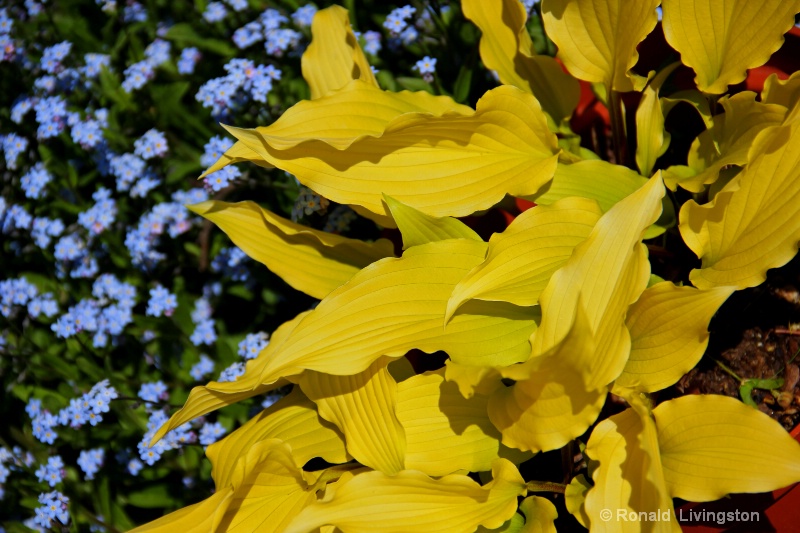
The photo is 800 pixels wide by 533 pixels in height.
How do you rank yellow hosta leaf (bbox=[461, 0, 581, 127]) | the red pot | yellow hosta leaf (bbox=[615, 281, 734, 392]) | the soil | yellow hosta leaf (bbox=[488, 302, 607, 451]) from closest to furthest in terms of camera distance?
1. yellow hosta leaf (bbox=[488, 302, 607, 451])
2. yellow hosta leaf (bbox=[615, 281, 734, 392])
3. the red pot
4. the soil
5. yellow hosta leaf (bbox=[461, 0, 581, 127])

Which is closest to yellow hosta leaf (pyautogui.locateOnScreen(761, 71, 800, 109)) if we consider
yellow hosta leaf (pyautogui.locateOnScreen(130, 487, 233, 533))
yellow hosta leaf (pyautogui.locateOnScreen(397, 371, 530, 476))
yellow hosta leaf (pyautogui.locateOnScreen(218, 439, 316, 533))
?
yellow hosta leaf (pyautogui.locateOnScreen(397, 371, 530, 476))

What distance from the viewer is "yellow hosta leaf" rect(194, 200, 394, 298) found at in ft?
4.09

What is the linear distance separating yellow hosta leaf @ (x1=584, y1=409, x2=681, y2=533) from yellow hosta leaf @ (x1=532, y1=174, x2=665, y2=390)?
0.30ft

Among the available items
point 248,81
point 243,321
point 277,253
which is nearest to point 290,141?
point 277,253

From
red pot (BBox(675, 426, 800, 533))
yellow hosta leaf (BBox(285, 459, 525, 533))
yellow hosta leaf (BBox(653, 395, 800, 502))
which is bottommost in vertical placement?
red pot (BBox(675, 426, 800, 533))

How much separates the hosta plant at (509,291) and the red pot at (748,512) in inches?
5.1

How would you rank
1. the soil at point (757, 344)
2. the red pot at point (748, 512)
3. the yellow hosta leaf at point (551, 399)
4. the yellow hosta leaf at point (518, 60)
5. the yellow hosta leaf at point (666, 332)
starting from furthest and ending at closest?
the yellow hosta leaf at point (518, 60), the soil at point (757, 344), the red pot at point (748, 512), the yellow hosta leaf at point (666, 332), the yellow hosta leaf at point (551, 399)

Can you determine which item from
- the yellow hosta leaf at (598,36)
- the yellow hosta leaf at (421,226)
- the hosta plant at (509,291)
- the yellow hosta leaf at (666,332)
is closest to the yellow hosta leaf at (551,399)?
the hosta plant at (509,291)

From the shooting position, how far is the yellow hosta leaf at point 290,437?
3.79ft

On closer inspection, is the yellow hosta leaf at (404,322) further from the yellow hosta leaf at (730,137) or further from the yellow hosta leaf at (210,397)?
the yellow hosta leaf at (730,137)

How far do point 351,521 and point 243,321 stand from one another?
2.73ft

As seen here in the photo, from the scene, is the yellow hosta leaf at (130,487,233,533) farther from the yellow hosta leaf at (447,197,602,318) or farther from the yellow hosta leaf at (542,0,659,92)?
the yellow hosta leaf at (542,0,659,92)

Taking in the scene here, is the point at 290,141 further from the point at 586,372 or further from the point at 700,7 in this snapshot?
the point at 700,7

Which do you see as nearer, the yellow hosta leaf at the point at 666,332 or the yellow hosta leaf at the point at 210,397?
the yellow hosta leaf at the point at 666,332
